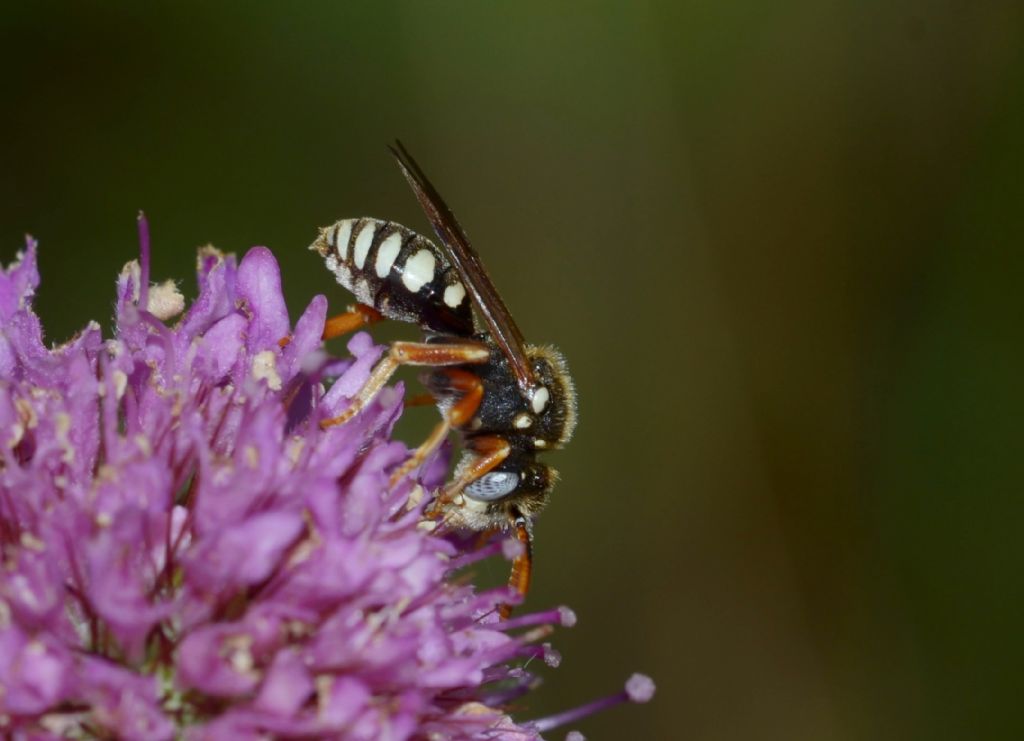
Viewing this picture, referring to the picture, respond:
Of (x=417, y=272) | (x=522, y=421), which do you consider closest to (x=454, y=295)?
A: (x=417, y=272)

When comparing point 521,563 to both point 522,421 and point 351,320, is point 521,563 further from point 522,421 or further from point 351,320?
point 351,320

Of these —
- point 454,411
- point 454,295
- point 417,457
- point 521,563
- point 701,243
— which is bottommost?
point 521,563

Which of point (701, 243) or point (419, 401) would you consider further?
point (701, 243)

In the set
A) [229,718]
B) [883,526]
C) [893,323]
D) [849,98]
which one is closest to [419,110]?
[849,98]

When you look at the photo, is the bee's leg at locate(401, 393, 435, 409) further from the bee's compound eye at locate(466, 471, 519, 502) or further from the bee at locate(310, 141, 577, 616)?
the bee's compound eye at locate(466, 471, 519, 502)

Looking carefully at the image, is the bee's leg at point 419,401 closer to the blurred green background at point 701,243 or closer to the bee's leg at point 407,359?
the bee's leg at point 407,359

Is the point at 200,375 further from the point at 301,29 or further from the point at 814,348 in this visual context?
the point at 814,348
